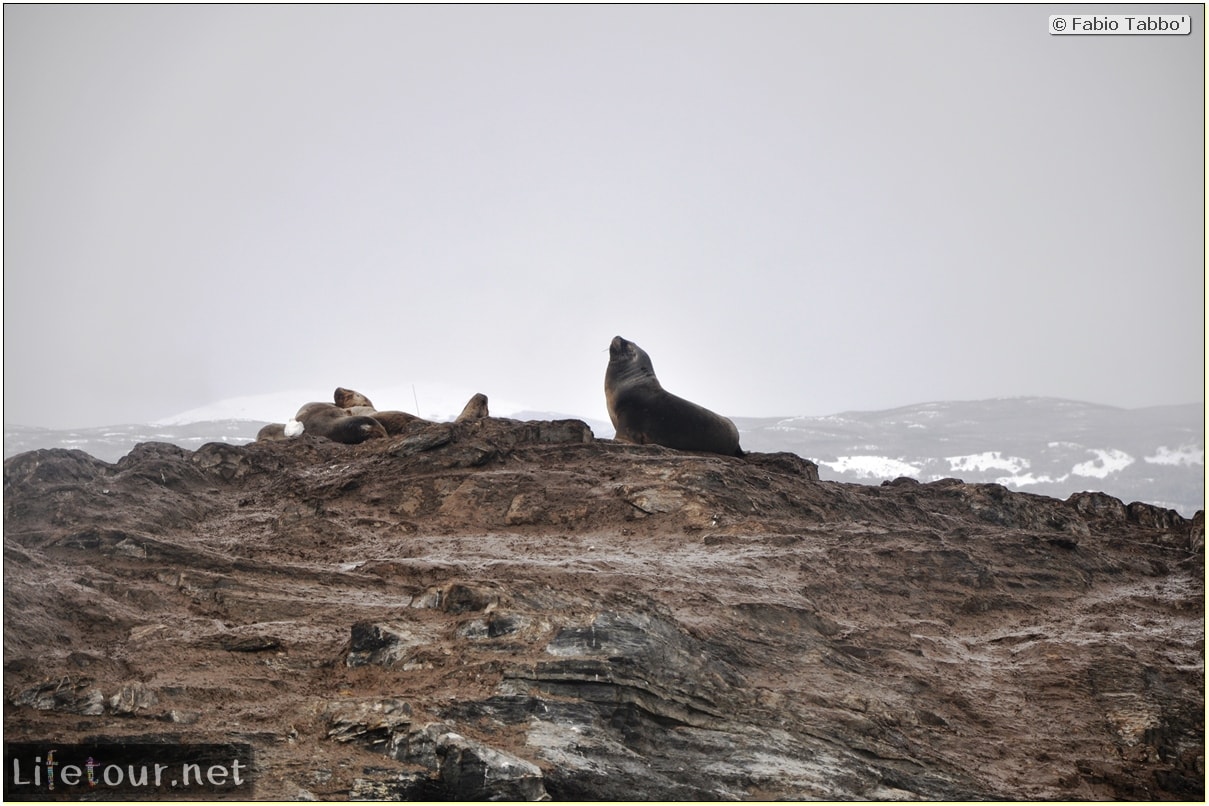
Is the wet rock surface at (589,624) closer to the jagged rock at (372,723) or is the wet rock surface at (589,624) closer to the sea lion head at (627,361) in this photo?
the jagged rock at (372,723)

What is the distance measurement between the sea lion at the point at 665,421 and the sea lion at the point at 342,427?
412 cm

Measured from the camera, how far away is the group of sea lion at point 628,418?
69.8ft

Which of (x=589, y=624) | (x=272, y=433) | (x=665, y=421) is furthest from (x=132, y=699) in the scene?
(x=272, y=433)

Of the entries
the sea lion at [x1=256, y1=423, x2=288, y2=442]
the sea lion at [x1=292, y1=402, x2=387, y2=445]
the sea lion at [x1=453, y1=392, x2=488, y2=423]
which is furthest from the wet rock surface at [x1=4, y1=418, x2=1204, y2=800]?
the sea lion at [x1=453, y1=392, x2=488, y2=423]

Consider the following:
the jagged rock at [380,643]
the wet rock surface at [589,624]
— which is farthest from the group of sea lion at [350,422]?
the jagged rock at [380,643]

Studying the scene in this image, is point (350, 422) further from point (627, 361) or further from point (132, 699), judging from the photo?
point (132, 699)

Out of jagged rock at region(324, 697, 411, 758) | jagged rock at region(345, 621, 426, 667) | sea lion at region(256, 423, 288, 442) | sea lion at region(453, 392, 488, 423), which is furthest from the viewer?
sea lion at region(453, 392, 488, 423)

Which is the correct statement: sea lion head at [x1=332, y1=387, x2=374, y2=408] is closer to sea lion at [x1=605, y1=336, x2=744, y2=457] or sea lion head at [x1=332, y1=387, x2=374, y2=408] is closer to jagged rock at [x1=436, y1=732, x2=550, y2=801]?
sea lion at [x1=605, y1=336, x2=744, y2=457]

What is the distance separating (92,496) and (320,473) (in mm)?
3470

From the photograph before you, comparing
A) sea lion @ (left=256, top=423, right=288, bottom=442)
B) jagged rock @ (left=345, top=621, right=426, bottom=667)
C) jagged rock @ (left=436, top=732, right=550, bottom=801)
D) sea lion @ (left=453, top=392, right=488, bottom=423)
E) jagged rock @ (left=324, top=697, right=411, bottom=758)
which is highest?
sea lion @ (left=453, top=392, right=488, bottom=423)

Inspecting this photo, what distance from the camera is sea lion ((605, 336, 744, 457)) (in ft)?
69.7

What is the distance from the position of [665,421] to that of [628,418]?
652 millimetres

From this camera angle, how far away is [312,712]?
36.4 ft

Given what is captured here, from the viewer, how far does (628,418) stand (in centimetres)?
2155
